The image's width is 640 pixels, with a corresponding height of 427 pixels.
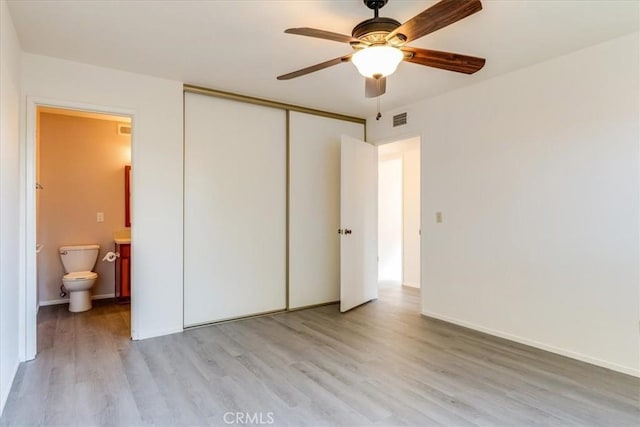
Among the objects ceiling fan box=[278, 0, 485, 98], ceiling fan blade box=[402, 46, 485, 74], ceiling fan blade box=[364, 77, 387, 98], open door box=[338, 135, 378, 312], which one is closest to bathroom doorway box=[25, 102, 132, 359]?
open door box=[338, 135, 378, 312]

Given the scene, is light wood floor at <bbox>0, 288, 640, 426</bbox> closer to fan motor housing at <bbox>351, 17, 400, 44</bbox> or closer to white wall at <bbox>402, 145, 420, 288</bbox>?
fan motor housing at <bbox>351, 17, 400, 44</bbox>

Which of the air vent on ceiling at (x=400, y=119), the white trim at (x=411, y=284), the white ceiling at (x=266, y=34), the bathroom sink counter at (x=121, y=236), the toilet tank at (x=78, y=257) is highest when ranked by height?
the white ceiling at (x=266, y=34)

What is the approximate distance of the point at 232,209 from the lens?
397 centimetres

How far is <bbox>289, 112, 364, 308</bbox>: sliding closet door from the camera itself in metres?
4.43

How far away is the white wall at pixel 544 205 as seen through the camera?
2703 mm

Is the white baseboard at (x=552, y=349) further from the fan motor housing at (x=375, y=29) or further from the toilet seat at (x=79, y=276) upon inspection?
the toilet seat at (x=79, y=276)

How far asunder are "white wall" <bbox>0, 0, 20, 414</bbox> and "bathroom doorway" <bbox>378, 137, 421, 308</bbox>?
381cm

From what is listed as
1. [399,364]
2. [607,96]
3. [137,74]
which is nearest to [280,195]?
[137,74]

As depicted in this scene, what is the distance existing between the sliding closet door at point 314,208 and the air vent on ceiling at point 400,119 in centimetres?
64

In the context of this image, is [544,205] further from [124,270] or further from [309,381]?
[124,270]

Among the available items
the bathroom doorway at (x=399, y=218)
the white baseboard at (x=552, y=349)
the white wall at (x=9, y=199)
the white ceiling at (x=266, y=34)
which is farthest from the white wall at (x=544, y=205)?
the white wall at (x=9, y=199)

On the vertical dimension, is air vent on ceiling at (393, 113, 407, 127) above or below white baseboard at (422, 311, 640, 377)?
above

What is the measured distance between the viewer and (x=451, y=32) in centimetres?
257

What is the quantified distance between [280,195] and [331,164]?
2.83ft
